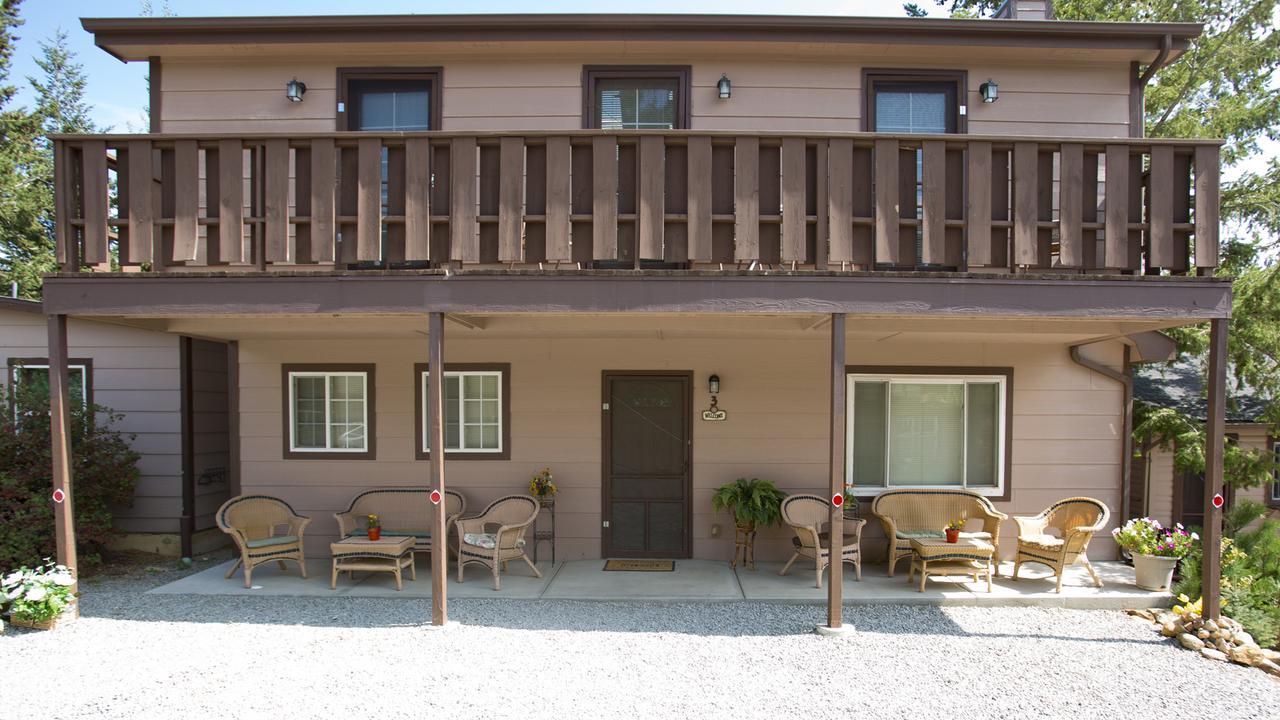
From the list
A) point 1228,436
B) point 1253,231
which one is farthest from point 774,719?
point 1253,231

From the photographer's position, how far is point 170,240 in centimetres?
554

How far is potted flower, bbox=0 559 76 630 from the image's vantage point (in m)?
5.18

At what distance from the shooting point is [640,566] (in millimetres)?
7051

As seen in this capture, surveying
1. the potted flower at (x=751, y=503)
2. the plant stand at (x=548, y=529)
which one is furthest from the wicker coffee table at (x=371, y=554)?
the potted flower at (x=751, y=503)

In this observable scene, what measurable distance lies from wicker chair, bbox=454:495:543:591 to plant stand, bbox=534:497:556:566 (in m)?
0.32

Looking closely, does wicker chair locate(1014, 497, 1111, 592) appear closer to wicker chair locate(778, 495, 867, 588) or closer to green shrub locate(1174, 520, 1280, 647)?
green shrub locate(1174, 520, 1280, 647)

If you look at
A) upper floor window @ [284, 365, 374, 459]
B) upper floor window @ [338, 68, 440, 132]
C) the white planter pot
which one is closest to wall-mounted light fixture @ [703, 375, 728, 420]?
upper floor window @ [284, 365, 374, 459]

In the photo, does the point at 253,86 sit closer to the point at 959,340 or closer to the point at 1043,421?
the point at 959,340

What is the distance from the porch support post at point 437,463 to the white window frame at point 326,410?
2486 mm

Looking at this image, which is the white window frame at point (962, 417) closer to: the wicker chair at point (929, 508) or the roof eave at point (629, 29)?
the wicker chair at point (929, 508)

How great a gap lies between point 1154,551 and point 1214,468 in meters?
1.26

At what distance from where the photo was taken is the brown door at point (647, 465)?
7.36 metres

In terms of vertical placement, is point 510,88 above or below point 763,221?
above

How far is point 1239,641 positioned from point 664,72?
6939mm
